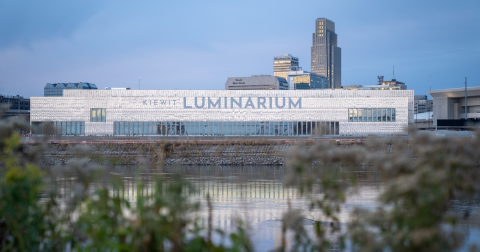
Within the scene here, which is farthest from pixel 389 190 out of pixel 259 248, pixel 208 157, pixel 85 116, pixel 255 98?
pixel 85 116

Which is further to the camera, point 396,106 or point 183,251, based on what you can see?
point 396,106

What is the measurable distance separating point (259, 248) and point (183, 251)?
7863mm

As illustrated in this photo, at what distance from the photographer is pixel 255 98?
210 ft

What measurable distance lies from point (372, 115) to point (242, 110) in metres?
14.7

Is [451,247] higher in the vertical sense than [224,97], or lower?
lower

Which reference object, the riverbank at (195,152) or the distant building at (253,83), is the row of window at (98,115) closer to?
the riverbank at (195,152)

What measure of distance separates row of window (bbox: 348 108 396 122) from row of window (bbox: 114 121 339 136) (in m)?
2.17

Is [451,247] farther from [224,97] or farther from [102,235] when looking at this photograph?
[224,97]

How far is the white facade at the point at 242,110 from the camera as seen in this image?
64.1m

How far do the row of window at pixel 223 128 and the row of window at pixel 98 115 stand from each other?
291 cm

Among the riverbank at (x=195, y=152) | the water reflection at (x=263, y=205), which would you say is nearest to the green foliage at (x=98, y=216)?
the water reflection at (x=263, y=205)

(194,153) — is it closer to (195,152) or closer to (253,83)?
(195,152)

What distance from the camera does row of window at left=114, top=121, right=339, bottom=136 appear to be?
6438 centimetres

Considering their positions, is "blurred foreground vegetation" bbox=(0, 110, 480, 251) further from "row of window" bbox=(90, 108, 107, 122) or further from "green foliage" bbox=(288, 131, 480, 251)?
"row of window" bbox=(90, 108, 107, 122)
